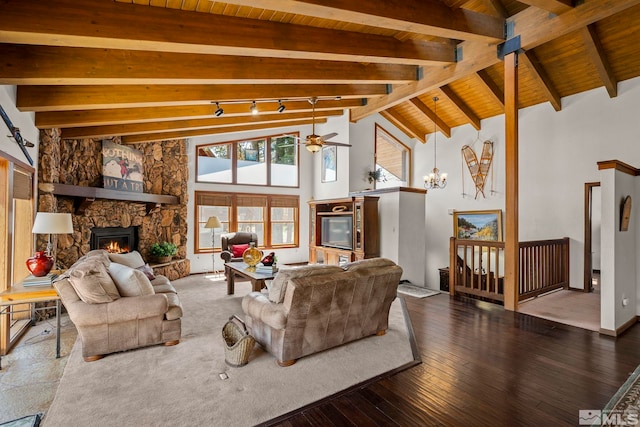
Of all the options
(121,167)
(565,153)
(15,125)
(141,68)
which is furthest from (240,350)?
(565,153)

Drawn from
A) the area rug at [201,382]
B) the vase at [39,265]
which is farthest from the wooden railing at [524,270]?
the vase at [39,265]

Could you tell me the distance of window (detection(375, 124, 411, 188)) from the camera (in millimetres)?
9070

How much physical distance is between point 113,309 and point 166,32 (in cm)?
267

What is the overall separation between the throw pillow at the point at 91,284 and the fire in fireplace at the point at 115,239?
330 centimetres

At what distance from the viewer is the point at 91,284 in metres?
3.00

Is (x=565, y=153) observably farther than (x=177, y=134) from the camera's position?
No

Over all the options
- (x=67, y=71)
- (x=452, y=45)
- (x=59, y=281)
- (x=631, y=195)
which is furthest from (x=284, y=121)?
(x=631, y=195)

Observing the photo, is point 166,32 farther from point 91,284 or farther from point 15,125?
point 91,284

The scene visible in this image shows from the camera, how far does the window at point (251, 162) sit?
7992 millimetres

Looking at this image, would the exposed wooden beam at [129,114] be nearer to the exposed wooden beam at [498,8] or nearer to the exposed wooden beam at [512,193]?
the exposed wooden beam at [498,8]

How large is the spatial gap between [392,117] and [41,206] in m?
7.54

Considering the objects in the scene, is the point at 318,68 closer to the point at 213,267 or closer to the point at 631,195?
the point at 631,195

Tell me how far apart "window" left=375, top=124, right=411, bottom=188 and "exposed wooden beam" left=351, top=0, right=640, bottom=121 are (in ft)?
10.7

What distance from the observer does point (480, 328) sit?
12.4ft
